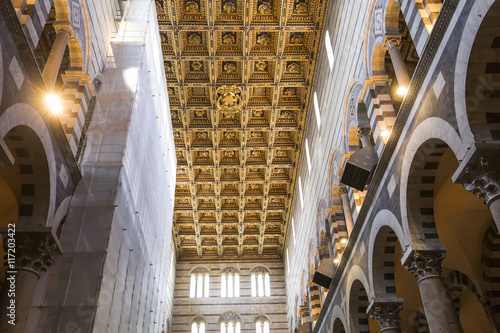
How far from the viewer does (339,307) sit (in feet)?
38.8

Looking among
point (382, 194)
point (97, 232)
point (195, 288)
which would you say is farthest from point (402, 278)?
point (195, 288)

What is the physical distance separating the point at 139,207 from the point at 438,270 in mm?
7793

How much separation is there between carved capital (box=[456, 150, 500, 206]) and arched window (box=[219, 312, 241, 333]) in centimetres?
2079

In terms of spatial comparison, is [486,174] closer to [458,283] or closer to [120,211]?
[120,211]

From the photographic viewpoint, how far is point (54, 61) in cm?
848

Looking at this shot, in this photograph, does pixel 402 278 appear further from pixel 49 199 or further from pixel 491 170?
pixel 49 199

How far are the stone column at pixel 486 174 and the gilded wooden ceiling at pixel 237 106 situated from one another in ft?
34.3

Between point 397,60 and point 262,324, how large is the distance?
63.6ft

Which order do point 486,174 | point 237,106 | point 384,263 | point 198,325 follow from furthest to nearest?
point 198,325 < point 237,106 < point 384,263 < point 486,174

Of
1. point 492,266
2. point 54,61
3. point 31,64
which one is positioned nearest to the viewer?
point 31,64

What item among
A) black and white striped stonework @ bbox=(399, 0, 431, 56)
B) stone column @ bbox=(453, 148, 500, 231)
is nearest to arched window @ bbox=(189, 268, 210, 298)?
black and white striped stonework @ bbox=(399, 0, 431, 56)

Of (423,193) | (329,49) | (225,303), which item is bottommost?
(423,193)

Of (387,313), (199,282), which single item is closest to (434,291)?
(387,313)

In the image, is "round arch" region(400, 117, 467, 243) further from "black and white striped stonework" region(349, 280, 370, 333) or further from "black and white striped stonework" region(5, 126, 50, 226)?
"black and white striped stonework" region(5, 126, 50, 226)
